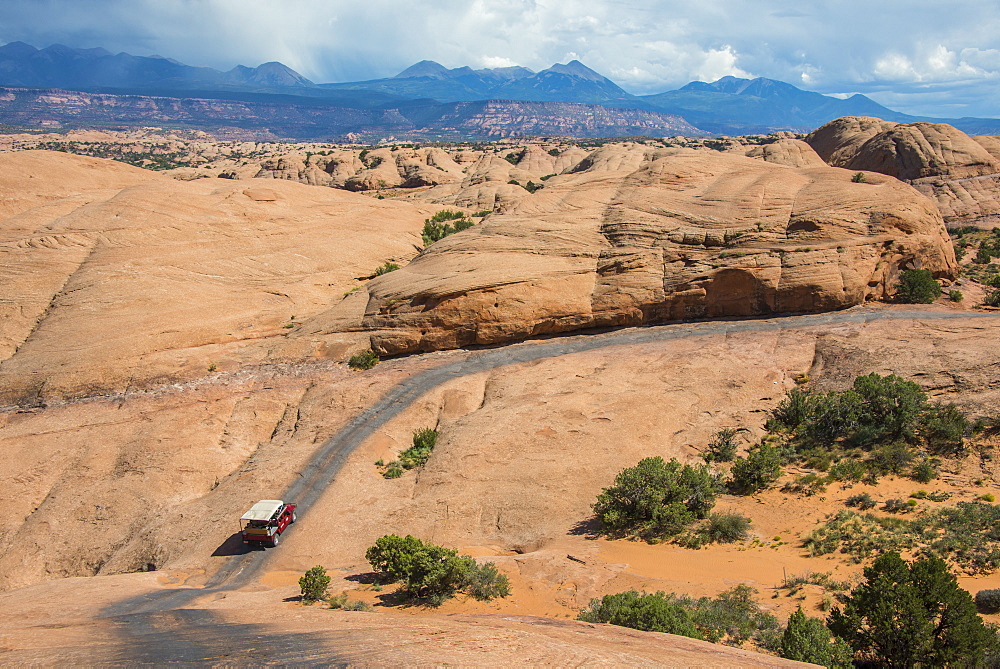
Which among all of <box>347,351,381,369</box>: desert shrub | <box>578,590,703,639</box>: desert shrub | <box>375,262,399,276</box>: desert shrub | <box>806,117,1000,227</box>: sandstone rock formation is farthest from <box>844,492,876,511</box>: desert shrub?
<box>806,117,1000,227</box>: sandstone rock formation

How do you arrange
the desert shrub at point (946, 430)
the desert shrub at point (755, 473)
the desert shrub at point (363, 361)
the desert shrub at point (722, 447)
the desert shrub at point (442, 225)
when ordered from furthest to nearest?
the desert shrub at point (442, 225) → the desert shrub at point (363, 361) → the desert shrub at point (722, 447) → the desert shrub at point (755, 473) → the desert shrub at point (946, 430)

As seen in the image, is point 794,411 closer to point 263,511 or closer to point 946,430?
point 946,430

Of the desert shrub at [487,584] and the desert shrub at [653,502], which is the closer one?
the desert shrub at [487,584]

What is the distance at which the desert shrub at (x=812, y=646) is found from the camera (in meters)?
10.1

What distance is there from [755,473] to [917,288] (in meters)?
20.2

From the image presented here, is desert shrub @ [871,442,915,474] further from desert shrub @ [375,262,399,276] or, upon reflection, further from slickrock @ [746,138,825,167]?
slickrock @ [746,138,825,167]

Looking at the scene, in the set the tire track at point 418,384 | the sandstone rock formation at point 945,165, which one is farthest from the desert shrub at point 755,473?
the sandstone rock formation at point 945,165

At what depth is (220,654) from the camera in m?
9.05

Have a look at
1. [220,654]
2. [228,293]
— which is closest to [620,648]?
[220,654]

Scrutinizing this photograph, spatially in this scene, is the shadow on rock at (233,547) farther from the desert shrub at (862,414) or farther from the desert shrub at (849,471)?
the desert shrub at (862,414)

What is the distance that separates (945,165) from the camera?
65.4 m

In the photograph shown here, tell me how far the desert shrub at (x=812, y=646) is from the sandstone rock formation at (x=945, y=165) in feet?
216

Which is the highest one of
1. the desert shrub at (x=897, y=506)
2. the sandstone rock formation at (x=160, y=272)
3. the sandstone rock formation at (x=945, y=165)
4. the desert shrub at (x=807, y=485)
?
the sandstone rock formation at (x=945, y=165)

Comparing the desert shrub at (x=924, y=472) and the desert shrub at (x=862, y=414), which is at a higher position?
the desert shrub at (x=862, y=414)
